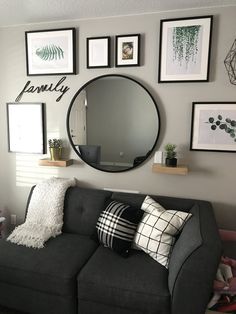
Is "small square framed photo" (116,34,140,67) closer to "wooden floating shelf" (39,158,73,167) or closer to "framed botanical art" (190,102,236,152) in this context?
"framed botanical art" (190,102,236,152)

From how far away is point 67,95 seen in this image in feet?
8.02

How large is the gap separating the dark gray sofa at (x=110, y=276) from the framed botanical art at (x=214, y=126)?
51 centimetres

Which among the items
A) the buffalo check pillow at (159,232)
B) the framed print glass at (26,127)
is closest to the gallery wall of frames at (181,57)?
the framed print glass at (26,127)

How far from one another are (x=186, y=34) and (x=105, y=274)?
1.97m

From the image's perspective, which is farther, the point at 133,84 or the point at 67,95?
the point at 67,95

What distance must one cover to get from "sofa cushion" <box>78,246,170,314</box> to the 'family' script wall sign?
1594mm

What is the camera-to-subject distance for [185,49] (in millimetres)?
2098

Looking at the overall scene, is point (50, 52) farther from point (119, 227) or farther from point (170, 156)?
point (119, 227)

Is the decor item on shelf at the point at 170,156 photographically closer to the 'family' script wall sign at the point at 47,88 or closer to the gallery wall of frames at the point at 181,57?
the gallery wall of frames at the point at 181,57

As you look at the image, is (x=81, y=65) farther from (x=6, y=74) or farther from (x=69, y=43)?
(x=6, y=74)

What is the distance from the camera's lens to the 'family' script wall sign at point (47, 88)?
2.44m

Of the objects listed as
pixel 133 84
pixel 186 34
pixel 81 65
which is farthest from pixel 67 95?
pixel 186 34

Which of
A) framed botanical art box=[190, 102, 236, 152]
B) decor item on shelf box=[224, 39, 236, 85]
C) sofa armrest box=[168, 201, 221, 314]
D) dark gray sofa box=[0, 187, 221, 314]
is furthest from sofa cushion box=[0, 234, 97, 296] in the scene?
decor item on shelf box=[224, 39, 236, 85]

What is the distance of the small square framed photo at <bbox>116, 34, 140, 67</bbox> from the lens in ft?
7.19
